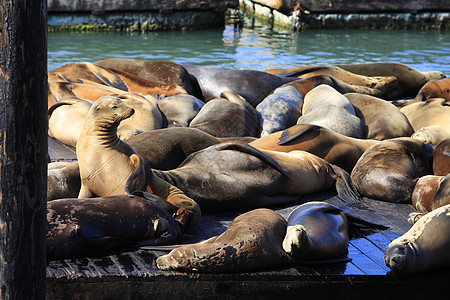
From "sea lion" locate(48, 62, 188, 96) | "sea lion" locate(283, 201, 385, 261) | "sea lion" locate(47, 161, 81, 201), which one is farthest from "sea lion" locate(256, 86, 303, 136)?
"sea lion" locate(283, 201, 385, 261)

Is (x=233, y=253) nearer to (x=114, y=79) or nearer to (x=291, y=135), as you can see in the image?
(x=291, y=135)

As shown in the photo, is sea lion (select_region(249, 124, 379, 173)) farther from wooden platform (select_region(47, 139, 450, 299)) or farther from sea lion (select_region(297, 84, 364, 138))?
wooden platform (select_region(47, 139, 450, 299))

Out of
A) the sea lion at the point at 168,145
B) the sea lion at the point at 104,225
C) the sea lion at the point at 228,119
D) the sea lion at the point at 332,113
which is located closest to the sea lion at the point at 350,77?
the sea lion at the point at 332,113

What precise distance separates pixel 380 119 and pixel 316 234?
3.39 metres

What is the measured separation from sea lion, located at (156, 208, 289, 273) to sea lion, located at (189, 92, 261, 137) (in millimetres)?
2733

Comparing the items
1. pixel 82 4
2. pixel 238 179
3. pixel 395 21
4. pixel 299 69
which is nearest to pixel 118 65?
pixel 299 69

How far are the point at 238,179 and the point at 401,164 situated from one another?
1.43m

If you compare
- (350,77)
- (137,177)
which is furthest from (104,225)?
(350,77)

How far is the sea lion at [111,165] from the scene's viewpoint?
448 cm

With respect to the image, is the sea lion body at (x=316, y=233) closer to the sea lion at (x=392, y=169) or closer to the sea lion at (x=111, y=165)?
the sea lion at (x=111, y=165)

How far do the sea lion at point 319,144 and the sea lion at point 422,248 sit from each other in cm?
187

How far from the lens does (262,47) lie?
1942 centimetres

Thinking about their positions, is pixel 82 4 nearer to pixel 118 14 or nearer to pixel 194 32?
pixel 118 14

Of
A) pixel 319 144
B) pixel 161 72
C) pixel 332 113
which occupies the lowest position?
pixel 319 144
